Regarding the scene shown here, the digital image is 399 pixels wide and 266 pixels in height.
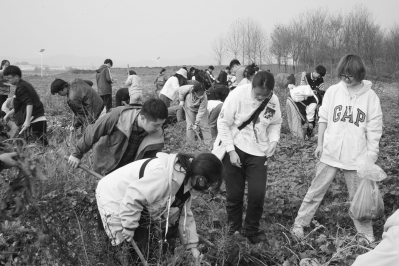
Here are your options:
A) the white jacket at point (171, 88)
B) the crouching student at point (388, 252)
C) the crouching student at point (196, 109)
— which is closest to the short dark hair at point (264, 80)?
the crouching student at point (388, 252)

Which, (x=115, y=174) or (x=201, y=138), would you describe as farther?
(x=201, y=138)

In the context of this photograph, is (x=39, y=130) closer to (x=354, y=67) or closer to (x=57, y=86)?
(x=57, y=86)

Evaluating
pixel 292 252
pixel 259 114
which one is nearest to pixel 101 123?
pixel 259 114

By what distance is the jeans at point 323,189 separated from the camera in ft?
11.5

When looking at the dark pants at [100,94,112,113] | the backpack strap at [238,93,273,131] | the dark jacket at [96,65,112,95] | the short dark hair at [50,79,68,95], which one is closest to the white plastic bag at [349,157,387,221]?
the backpack strap at [238,93,273,131]

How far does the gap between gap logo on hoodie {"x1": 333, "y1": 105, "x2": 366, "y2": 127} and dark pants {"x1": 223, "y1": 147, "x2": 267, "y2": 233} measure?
74 centimetres

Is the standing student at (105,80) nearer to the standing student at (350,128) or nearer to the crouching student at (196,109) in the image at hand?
the crouching student at (196,109)

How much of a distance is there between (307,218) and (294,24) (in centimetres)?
3322

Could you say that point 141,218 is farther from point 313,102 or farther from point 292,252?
point 313,102

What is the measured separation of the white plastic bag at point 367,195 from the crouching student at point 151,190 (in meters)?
1.40

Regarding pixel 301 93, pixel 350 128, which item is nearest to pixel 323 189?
pixel 350 128

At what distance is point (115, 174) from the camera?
2.77 metres

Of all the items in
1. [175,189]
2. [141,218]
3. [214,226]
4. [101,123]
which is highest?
[101,123]

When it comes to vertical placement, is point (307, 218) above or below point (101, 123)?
below
